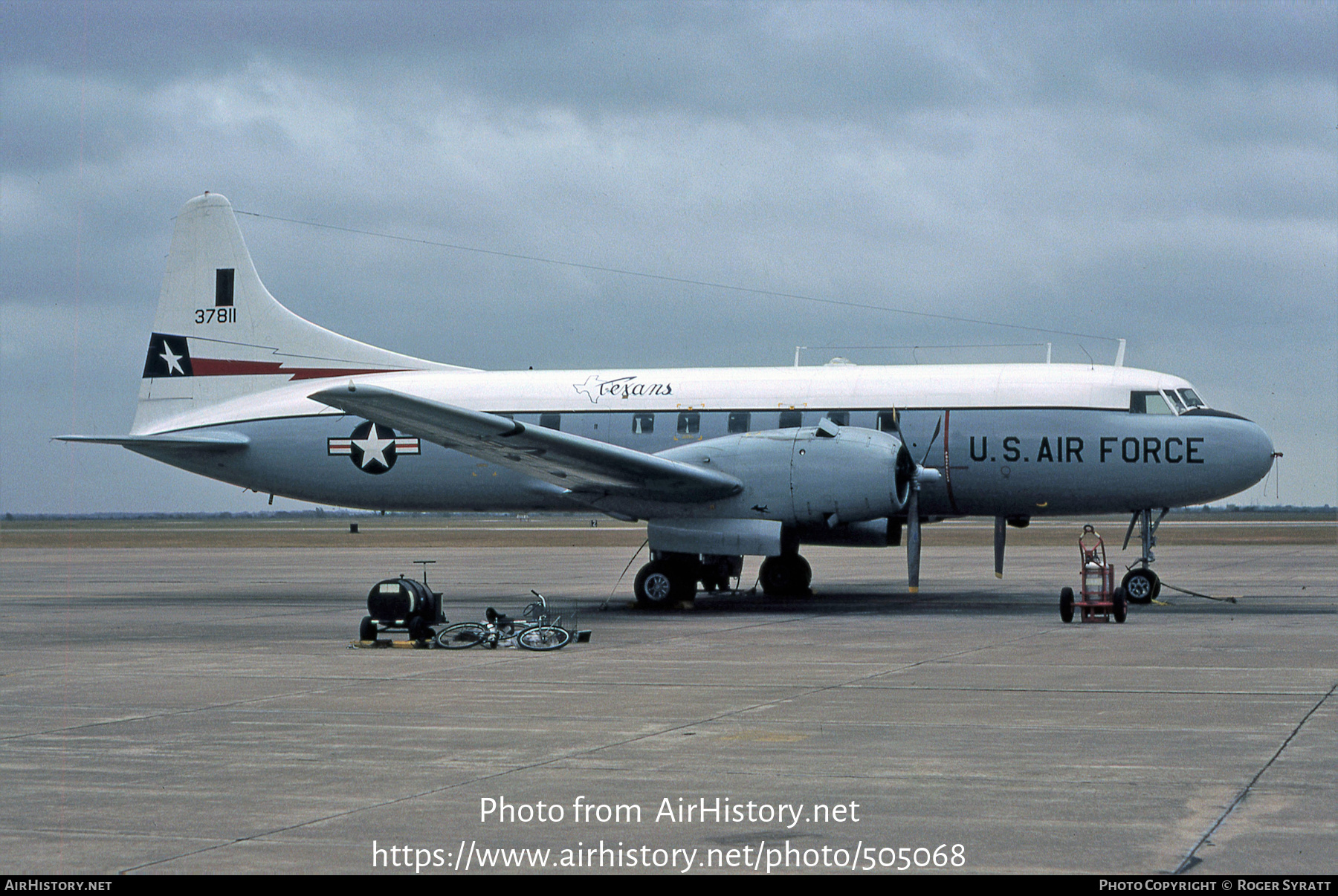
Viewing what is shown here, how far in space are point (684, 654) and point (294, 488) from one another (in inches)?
521

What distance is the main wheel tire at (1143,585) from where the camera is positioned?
21922mm

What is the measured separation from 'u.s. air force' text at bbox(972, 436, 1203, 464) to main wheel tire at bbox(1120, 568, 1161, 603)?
1.81 meters

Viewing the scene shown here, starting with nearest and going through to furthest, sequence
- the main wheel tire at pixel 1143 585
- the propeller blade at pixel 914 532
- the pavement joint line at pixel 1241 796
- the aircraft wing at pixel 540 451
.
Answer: the pavement joint line at pixel 1241 796
the aircraft wing at pixel 540 451
the propeller blade at pixel 914 532
the main wheel tire at pixel 1143 585

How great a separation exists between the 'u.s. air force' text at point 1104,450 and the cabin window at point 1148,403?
0.56 metres

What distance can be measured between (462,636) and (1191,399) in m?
13.3

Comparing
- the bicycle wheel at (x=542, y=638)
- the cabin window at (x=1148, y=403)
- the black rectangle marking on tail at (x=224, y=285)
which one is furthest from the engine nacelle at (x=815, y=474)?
the black rectangle marking on tail at (x=224, y=285)

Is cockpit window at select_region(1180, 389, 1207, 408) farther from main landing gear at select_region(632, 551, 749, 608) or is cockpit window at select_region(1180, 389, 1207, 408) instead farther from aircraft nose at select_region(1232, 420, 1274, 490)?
main landing gear at select_region(632, 551, 749, 608)

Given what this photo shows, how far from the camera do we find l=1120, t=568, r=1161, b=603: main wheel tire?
21.9 m

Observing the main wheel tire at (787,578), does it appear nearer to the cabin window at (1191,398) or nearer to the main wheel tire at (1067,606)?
the main wheel tire at (1067,606)

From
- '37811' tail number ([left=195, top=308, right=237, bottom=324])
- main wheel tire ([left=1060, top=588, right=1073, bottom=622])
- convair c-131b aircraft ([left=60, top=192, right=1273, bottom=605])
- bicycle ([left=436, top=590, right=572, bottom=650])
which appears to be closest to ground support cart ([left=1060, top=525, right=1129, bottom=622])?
main wheel tire ([left=1060, top=588, right=1073, bottom=622])

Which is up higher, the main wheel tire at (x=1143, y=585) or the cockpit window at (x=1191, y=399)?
the cockpit window at (x=1191, y=399)

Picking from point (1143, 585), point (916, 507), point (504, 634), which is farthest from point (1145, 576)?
point (504, 634)

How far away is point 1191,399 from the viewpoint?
22.8 m

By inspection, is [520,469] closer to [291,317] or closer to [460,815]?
[291,317]
